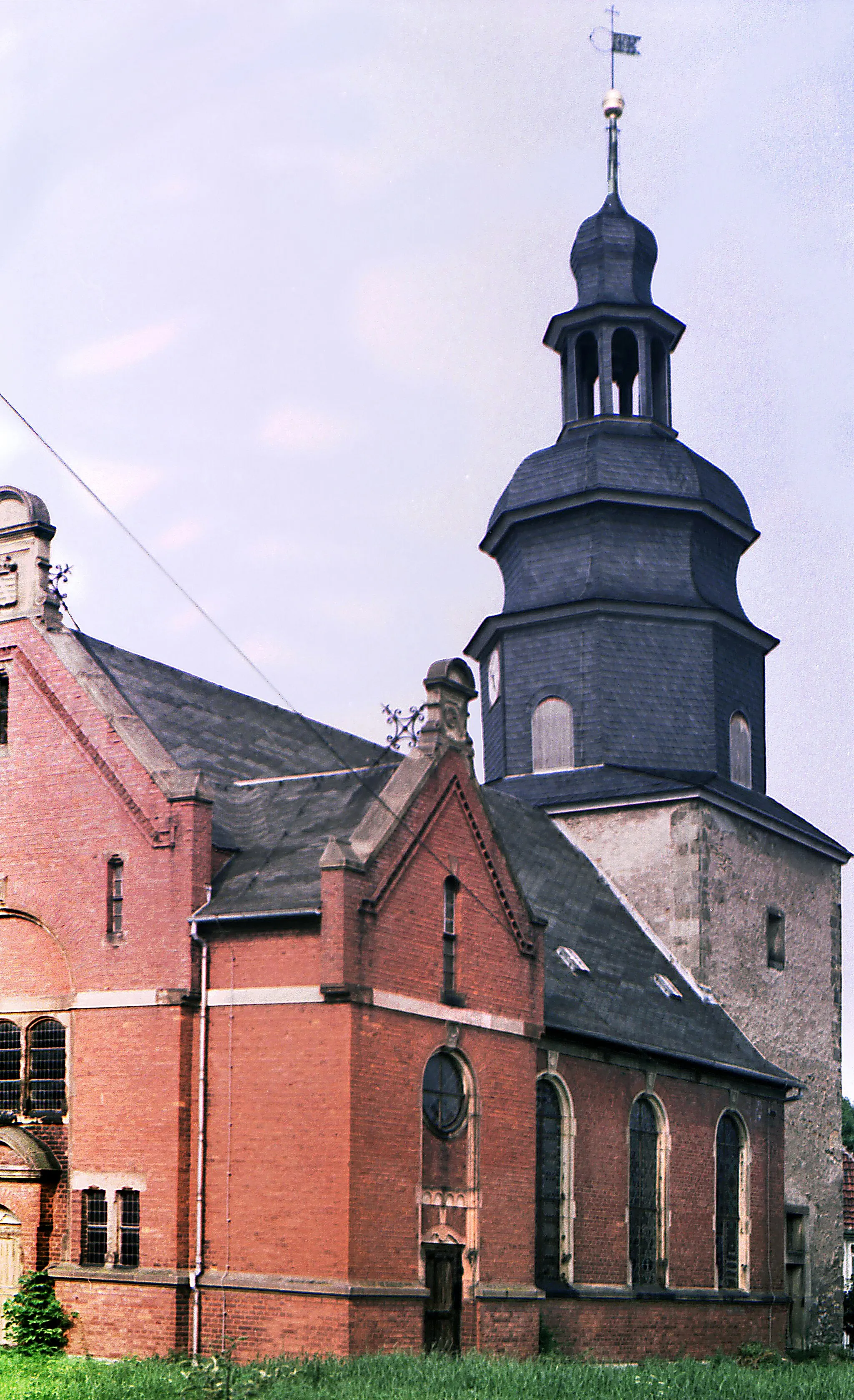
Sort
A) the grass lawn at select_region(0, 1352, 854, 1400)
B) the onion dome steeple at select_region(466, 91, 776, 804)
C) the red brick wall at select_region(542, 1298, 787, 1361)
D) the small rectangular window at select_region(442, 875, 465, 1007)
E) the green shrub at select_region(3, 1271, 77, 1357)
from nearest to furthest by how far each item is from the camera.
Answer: the grass lawn at select_region(0, 1352, 854, 1400)
the green shrub at select_region(3, 1271, 77, 1357)
the small rectangular window at select_region(442, 875, 465, 1007)
the red brick wall at select_region(542, 1298, 787, 1361)
the onion dome steeple at select_region(466, 91, 776, 804)

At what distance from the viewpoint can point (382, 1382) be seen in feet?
68.6

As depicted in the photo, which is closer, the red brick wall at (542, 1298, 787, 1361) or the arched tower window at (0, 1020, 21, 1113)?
the arched tower window at (0, 1020, 21, 1113)

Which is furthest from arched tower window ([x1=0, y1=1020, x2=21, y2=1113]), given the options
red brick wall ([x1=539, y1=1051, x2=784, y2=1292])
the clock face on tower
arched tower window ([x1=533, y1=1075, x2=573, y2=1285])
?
the clock face on tower

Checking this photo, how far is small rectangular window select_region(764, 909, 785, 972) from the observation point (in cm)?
3922

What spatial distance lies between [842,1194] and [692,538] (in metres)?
14.7

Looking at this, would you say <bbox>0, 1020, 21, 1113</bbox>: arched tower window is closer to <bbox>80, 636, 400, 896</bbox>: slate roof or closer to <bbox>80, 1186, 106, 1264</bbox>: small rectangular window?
<bbox>80, 1186, 106, 1264</bbox>: small rectangular window

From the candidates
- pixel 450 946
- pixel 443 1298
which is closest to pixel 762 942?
pixel 450 946

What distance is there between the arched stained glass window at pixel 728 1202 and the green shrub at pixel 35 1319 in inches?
564

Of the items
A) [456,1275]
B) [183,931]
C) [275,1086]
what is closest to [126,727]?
[183,931]

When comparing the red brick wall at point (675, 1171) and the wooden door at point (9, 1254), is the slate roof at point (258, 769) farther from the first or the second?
the red brick wall at point (675, 1171)

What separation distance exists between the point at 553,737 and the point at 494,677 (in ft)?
7.90

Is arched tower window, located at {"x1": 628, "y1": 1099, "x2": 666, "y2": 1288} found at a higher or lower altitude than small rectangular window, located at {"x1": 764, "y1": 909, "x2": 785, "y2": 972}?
lower

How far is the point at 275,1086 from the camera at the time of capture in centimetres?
2373

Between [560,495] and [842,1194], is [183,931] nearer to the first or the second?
[560,495]
